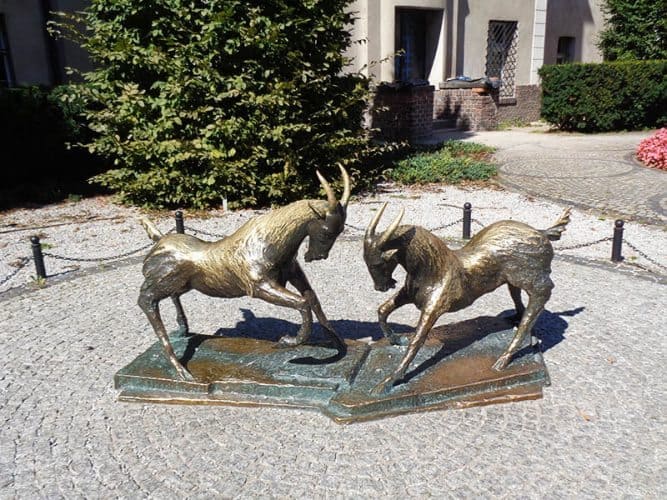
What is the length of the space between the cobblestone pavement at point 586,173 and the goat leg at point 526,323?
6103mm

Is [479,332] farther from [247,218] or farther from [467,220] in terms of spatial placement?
[247,218]

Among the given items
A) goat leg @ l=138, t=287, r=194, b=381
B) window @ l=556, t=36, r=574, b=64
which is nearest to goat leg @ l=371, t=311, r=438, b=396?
goat leg @ l=138, t=287, r=194, b=381

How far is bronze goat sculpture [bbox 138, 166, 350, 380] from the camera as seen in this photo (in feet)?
13.5

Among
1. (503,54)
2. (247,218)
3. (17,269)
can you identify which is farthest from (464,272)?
(503,54)

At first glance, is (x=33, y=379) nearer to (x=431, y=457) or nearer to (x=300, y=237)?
(x=300, y=237)

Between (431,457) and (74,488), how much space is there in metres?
2.13

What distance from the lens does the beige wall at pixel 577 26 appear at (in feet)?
81.9

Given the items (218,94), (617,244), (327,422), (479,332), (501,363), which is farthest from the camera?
(218,94)

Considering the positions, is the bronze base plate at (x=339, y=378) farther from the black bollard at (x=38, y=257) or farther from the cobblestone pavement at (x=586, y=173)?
the cobblestone pavement at (x=586, y=173)

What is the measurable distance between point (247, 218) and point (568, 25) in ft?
68.5

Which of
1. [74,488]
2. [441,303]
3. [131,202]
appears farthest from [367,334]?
[131,202]

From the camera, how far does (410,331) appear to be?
5629mm

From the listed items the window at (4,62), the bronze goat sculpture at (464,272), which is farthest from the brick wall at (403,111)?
the bronze goat sculpture at (464,272)

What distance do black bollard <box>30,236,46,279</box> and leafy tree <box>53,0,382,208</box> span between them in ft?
12.0
